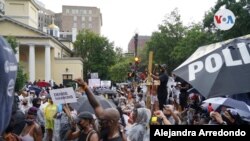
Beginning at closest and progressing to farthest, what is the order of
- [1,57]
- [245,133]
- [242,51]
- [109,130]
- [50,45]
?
[1,57]
[245,133]
[242,51]
[109,130]
[50,45]

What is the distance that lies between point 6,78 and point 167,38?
77088 millimetres

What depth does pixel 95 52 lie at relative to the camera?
9612cm

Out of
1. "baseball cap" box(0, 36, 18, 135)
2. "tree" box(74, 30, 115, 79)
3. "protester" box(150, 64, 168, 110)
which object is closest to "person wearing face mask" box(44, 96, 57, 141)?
"protester" box(150, 64, 168, 110)

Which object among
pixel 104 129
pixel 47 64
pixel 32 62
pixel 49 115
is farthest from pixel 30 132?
pixel 47 64

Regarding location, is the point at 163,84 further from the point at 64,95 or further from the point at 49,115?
the point at 64,95

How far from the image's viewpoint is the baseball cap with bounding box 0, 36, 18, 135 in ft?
9.75

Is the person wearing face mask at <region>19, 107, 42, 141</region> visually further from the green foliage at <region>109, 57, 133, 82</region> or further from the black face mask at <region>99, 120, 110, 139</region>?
the green foliage at <region>109, 57, 133, 82</region>

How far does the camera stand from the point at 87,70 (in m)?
94.1

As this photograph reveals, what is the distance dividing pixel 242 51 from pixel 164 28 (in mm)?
75167

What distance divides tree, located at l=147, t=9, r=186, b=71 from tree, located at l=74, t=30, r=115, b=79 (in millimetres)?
15030

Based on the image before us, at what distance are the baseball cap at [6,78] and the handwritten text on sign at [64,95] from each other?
6653 millimetres

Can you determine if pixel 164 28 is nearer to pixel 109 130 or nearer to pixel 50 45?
pixel 50 45

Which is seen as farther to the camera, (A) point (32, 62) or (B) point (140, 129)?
(A) point (32, 62)

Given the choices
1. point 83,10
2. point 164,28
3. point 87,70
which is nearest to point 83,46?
point 87,70
